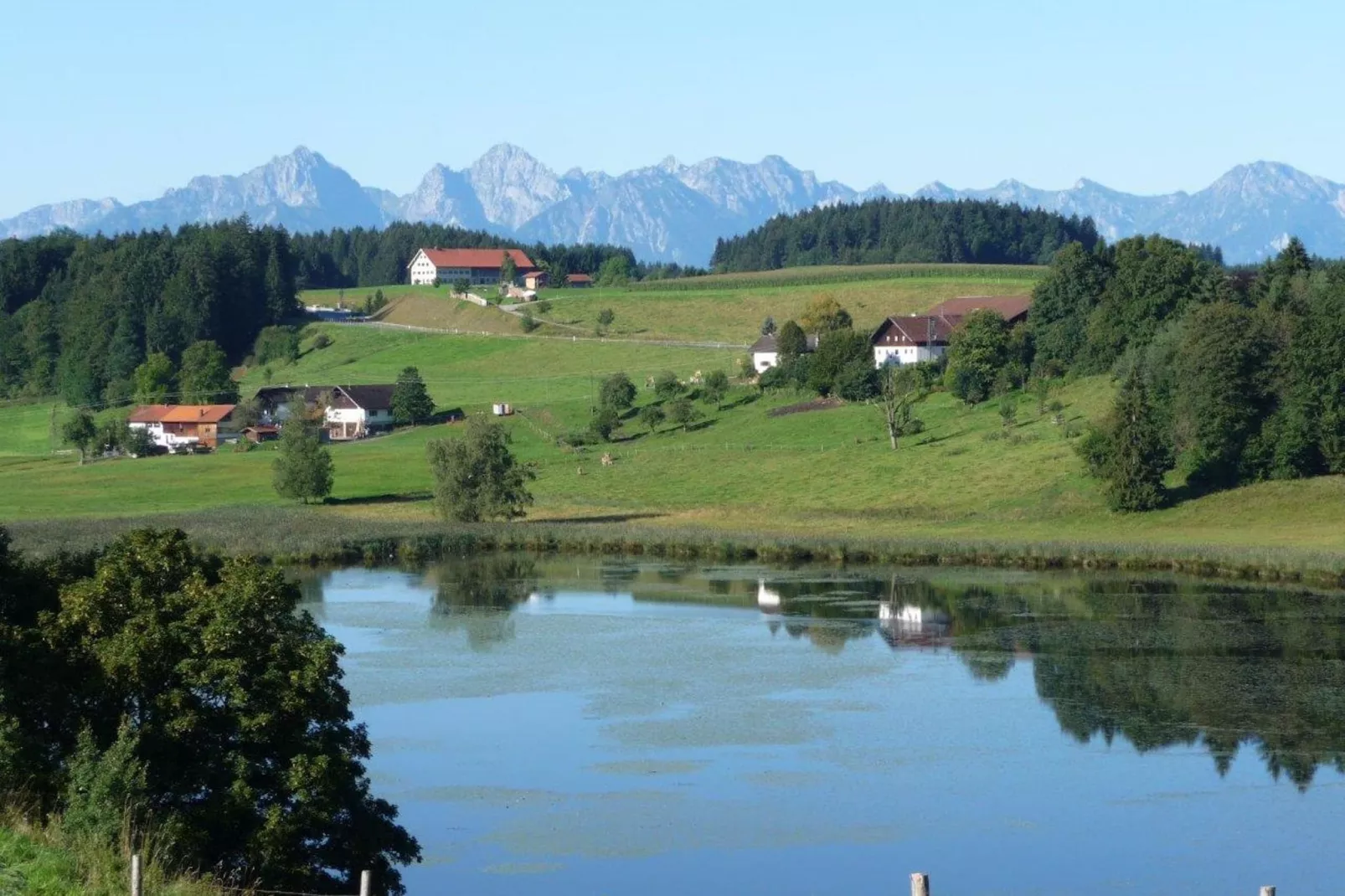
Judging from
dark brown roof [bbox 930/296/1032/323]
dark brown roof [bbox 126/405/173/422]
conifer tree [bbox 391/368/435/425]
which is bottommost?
dark brown roof [bbox 126/405/173/422]

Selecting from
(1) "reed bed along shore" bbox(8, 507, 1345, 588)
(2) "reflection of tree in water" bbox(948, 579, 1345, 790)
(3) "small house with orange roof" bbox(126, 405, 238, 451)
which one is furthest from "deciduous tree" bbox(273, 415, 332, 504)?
(2) "reflection of tree in water" bbox(948, 579, 1345, 790)

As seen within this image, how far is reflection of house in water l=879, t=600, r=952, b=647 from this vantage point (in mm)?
57219

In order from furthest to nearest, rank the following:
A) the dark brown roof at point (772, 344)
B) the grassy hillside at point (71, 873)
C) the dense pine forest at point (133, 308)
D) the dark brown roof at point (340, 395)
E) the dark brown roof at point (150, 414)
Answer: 1. the dense pine forest at point (133, 308)
2. the dark brown roof at point (150, 414)
3. the dark brown roof at point (340, 395)
4. the dark brown roof at point (772, 344)
5. the grassy hillside at point (71, 873)

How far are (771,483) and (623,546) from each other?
15.7 metres

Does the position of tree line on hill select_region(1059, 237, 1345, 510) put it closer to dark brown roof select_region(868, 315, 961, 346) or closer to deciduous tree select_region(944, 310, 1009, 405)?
deciduous tree select_region(944, 310, 1009, 405)

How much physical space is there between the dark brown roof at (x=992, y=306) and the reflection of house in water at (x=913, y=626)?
191ft

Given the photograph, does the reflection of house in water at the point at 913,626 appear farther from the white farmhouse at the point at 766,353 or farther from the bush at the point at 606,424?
the white farmhouse at the point at 766,353

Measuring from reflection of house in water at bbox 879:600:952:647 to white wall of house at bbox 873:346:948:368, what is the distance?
60410 mm


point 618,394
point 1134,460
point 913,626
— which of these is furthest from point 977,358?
point 913,626

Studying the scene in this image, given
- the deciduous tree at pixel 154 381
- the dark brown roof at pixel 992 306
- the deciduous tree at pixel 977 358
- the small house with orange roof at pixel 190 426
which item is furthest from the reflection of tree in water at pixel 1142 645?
the deciduous tree at pixel 154 381

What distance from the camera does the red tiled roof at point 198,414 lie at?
130 meters

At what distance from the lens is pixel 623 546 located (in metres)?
81.3

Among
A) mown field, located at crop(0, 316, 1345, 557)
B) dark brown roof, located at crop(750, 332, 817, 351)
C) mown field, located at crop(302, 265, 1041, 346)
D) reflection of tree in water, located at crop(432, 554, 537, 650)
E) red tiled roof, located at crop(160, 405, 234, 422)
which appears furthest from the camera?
mown field, located at crop(302, 265, 1041, 346)

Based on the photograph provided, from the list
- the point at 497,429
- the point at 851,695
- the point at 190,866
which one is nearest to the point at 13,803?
the point at 190,866
